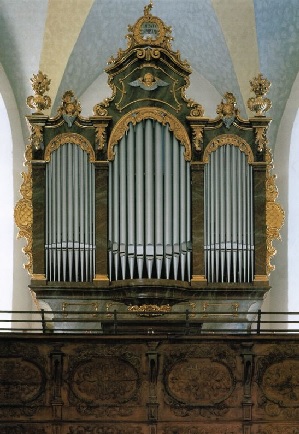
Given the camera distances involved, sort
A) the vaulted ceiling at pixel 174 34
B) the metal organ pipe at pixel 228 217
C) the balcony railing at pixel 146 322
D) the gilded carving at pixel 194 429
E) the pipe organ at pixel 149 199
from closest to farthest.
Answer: the gilded carving at pixel 194 429 → the balcony railing at pixel 146 322 → the pipe organ at pixel 149 199 → the metal organ pipe at pixel 228 217 → the vaulted ceiling at pixel 174 34

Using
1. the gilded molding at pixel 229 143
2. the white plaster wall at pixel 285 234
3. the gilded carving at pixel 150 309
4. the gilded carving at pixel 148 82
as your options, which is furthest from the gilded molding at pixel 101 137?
the white plaster wall at pixel 285 234

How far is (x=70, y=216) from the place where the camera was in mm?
19266

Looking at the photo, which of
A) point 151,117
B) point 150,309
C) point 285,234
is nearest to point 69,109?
point 151,117

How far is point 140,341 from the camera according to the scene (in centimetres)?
1803

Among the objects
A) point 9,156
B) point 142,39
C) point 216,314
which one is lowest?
point 216,314

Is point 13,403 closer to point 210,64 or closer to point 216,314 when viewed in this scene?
point 216,314

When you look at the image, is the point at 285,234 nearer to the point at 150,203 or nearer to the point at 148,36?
the point at 150,203

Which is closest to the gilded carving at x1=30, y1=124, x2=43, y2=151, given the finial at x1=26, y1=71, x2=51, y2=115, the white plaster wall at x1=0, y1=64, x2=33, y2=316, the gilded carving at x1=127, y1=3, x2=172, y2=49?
the finial at x1=26, y1=71, x2=51, y2=115

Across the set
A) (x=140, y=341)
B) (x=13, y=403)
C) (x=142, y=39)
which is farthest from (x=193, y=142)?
(x=13, y=403)

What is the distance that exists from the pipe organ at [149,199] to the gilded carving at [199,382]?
1124 mm

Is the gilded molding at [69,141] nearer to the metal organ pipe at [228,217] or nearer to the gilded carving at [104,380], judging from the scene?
the metal organ pipe at [228,217]

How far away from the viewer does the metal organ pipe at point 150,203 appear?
62.6 feet

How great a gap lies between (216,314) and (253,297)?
0.61m

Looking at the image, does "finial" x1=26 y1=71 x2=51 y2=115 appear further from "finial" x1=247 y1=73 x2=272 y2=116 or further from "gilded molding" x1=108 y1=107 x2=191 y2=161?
"finial" x1=247 y1=73 x2=272 y2=116
